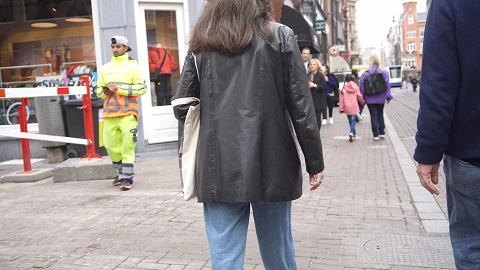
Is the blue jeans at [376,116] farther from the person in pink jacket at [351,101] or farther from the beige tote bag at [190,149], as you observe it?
the beige tote bag at [190,149]

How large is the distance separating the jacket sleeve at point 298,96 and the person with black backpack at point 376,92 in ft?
30.2

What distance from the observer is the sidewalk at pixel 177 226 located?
157 inches

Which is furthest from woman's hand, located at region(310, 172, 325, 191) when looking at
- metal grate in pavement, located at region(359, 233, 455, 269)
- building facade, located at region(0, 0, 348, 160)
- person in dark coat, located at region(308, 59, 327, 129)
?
person in dark coat, located at region(308, 59, 327, 129)

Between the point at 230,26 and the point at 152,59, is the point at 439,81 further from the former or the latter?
the point at 152,59

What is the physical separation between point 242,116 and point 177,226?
8.92ft

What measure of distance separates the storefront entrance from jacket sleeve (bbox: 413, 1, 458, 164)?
8500 mm

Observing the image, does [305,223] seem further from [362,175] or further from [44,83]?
[44,83]

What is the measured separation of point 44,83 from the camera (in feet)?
36.0

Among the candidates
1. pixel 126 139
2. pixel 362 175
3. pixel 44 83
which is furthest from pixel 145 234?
pixel 44 83

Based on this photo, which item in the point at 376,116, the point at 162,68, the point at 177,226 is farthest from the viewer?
the point at 376,116

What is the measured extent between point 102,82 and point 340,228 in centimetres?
353

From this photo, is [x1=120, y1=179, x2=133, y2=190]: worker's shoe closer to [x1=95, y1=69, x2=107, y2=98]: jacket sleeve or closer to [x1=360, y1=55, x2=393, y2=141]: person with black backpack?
[x1=95, y1=69, x2=107, y2=98]: jacket sleeve

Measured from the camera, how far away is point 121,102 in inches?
252

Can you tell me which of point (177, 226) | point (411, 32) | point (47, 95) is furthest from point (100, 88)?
point (411, 32)
